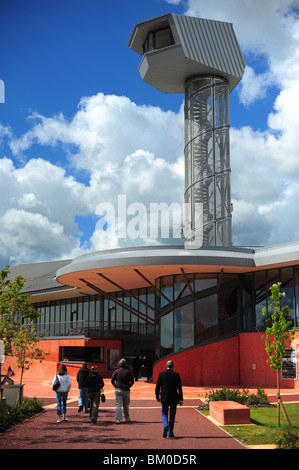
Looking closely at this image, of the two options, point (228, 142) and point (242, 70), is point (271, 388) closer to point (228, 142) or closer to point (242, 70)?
point (228, 142)

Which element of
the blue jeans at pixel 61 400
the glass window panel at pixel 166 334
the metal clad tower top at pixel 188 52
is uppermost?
the metal clad tower top at pixel 188 52

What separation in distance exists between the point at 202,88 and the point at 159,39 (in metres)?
4.95

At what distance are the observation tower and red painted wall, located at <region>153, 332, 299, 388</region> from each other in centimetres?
1041

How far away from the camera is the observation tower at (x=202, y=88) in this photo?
3816cm

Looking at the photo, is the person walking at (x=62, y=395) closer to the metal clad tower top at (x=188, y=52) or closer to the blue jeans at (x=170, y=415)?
the blue jeans at (x=170, y=415)

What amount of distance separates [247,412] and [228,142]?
91.3 ft

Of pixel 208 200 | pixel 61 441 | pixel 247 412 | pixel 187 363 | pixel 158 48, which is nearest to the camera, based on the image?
pixel 61 441

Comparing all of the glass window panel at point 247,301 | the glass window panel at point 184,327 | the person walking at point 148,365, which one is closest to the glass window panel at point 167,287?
the glass window panel at point 184,327

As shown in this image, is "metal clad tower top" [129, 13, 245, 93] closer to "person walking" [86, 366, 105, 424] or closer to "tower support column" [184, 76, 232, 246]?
"tower support column" [184, 76, 232, 246]

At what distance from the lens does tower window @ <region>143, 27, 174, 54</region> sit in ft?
133

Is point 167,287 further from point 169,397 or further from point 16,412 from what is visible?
point 169,397
